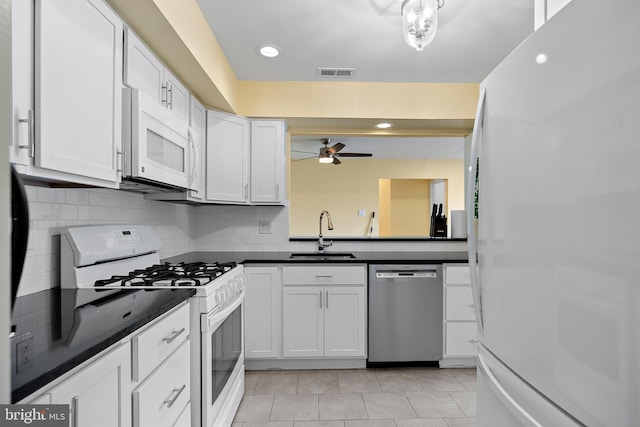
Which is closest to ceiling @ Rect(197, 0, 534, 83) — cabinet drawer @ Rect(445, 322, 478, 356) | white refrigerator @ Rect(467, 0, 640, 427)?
white refrigerator @ Rect(467, 0, 640, 427)

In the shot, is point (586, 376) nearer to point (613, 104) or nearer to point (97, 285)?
point (613, 104)

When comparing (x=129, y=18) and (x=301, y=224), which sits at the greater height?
(x=129, y=18)

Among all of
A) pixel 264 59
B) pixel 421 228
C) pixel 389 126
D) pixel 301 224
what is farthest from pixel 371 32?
pixel 421 228

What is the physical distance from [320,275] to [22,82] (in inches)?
87.2

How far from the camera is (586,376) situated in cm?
72

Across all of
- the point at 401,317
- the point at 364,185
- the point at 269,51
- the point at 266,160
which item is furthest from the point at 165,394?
the point at 364,185

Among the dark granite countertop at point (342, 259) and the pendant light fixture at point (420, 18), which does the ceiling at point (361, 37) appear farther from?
the dark granite countertop at point (342, 259)

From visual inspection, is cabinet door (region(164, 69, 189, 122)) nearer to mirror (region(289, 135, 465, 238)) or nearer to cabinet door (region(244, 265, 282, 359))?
cabinet door (region(244, 265, 282, 359))

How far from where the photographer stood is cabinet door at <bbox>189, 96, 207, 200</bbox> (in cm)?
237

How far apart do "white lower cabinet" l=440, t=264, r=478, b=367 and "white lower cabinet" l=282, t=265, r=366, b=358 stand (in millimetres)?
690

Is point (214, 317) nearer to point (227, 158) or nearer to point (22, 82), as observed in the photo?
point (22, 82)

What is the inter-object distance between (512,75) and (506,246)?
495mm

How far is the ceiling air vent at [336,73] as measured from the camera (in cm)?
279

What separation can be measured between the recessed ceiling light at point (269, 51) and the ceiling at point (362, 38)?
0.04 meters
